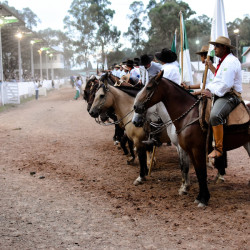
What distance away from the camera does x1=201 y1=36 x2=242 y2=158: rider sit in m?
4.97

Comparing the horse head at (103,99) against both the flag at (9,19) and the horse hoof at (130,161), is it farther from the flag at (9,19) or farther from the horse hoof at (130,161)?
the flag at (9,19)

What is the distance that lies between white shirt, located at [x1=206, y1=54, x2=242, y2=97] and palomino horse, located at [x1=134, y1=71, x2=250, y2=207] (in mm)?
503

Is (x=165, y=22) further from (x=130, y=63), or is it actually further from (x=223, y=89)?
(x=223, y=89)

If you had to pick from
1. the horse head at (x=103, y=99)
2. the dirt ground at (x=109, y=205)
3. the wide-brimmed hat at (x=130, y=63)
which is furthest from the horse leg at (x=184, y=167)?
the wide-brimmed hat at (x=130, y=63)

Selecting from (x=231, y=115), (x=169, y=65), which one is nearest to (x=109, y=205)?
(x=231, y=115)

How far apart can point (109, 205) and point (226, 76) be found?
9.45ft

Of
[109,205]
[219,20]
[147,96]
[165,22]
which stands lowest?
[109,205]

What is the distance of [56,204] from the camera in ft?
18.7

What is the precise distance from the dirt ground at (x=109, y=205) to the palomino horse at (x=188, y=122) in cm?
69

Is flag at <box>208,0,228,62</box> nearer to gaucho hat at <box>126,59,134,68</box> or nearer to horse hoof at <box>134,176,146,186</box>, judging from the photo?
horse hoof at <box>134,176,146,186</box>

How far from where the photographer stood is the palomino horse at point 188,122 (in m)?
5.32

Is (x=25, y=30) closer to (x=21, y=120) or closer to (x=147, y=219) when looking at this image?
(x=21, y=120)

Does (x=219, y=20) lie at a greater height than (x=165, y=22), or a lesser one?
lesser

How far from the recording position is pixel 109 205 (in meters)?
5.65
